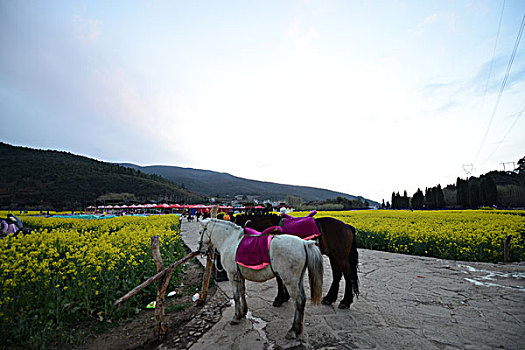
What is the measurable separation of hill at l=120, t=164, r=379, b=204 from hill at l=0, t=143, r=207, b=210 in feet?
200

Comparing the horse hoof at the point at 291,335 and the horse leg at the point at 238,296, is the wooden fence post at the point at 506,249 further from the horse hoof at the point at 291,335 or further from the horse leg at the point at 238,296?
the horse leg at the point at 238,296

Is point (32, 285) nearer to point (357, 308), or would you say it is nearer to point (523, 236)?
point (357, 308)

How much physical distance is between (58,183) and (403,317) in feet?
225

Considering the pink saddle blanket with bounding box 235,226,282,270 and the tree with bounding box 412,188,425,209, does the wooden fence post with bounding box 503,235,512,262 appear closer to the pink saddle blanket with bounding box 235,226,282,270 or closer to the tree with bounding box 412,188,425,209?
the pink saddle blanket with bounding box 235,226,282,270

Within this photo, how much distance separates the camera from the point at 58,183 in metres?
51.5

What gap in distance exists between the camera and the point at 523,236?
8.26 meters

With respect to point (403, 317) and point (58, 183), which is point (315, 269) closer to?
point (403, 317)

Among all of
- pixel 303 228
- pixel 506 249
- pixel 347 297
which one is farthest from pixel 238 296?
pixel 506 249

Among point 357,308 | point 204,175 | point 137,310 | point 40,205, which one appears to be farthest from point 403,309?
point 204,175

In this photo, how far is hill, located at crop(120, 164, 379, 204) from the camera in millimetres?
134375

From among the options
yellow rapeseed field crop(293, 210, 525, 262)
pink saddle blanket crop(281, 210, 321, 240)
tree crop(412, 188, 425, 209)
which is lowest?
yellow rapeseed field crop(293, 210, 525, 262)

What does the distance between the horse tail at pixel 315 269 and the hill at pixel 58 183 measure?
5493 cm

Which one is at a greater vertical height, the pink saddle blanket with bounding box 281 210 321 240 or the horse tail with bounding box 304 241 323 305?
the pink saddle blanket with bounding box 281 210 321 240

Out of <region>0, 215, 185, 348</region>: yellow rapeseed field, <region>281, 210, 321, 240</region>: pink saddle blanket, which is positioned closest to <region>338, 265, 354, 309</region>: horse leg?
<region>281, 210, 321, 240</region>: pink saddle blanket
